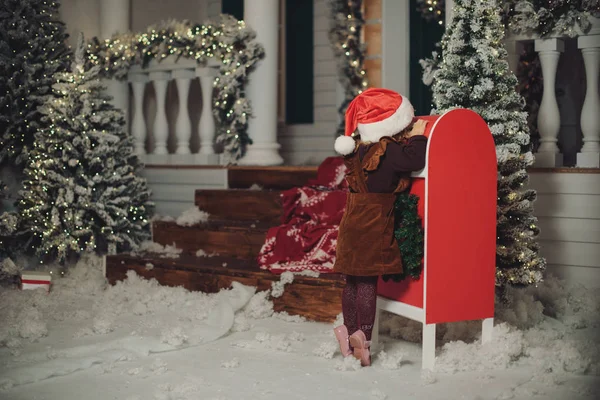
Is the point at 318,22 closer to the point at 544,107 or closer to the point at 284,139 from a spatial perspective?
the point at 284,139

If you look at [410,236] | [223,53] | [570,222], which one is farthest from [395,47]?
[410,236]

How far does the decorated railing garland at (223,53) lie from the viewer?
6.55 metres

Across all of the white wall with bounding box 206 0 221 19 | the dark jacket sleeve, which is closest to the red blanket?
the dark jacket sleeve

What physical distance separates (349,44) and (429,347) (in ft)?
15.7

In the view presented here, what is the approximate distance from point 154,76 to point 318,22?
2.28 meters

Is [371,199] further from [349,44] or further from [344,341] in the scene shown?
[349,44]

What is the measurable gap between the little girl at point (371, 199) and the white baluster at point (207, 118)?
323cm

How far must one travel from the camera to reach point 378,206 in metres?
3.70

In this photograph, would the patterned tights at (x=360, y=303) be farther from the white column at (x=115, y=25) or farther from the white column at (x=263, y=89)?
the white column at (x=115, y=25)

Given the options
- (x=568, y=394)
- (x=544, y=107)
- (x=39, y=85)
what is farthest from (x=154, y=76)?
(x=568, y=394)

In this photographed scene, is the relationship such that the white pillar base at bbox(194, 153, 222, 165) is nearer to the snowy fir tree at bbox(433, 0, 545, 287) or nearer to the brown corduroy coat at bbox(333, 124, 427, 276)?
the snowy fir tree at bbox(433, 0, 545, 287)

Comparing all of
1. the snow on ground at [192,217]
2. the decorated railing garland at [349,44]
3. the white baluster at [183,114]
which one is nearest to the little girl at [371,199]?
the snow on ground at [192,217]

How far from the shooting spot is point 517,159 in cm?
424

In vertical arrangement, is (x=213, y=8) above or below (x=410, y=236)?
above
